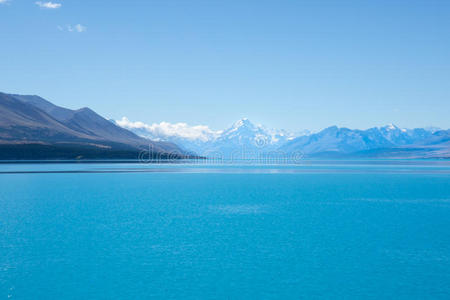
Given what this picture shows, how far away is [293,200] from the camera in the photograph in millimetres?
53031

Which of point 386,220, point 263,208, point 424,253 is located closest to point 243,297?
point 424,253

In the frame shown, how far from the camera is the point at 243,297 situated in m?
18.4

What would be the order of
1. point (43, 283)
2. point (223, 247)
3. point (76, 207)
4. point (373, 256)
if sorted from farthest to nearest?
point (76, 207) → point (223, 247) → point (373, 256) → point (43, 283)

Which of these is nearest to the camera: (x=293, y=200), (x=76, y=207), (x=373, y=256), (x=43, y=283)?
(x=43, y=283)

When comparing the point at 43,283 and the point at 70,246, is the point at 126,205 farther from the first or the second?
the point at 43,283

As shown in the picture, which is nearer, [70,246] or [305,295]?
[305,295]

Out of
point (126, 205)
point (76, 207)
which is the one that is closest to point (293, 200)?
point (126, 205)

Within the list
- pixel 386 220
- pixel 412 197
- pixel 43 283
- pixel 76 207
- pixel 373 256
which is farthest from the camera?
pixel 412 197

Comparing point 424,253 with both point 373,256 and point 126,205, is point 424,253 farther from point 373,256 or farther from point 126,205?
point 126,205

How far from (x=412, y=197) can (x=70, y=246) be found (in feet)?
147

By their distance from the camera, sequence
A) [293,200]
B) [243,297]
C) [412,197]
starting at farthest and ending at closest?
1. [412,197]
2. [293,200]
3. [243,297]

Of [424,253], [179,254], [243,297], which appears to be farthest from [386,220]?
[243,297]

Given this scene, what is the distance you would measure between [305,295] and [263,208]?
86.3 ft

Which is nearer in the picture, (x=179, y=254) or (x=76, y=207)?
(x=179, y=254)
